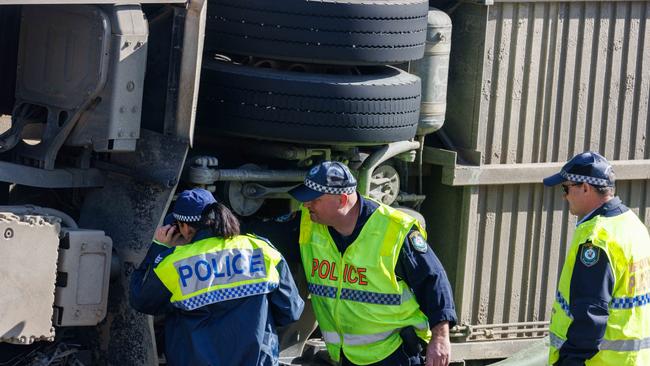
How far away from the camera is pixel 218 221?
19.4ft

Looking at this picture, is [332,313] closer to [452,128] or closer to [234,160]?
[234,160]

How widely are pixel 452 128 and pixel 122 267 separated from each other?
7.68 feet

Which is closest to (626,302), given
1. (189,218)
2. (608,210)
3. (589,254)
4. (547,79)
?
(589,254)

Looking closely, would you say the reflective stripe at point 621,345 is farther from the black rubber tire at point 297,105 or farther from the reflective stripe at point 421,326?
the black rubber tire at point 297,105

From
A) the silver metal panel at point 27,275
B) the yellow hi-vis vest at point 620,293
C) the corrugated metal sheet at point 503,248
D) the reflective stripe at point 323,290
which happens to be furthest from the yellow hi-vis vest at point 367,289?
the corrugated metal sheet at point 503,248

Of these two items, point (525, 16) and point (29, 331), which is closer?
point (29, 331)

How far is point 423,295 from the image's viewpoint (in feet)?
20.7

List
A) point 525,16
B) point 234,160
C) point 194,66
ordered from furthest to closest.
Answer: point 525,16, point 234,160, point 194,66

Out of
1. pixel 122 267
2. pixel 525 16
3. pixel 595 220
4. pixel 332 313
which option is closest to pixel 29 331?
pixel 122 267

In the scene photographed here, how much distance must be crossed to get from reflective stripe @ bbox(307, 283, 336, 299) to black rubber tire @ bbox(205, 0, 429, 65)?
1113 mm

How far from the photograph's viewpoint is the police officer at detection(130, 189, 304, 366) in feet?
19.4

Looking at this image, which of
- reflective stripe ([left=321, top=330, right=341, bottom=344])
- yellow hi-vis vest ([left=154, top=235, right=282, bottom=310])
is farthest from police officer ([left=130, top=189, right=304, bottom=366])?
reflective stripe ([left=321, top=330, right=341, bottom=344])

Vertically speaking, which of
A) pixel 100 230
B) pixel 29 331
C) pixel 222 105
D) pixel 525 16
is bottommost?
pixel 29 331

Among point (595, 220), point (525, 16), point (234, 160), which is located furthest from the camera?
point (525, 16)
